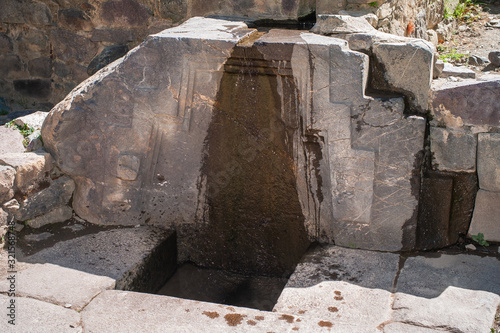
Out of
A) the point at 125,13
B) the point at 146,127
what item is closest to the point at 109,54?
the point at 125,13

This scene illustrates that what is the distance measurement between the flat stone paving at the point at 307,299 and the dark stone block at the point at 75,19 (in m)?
2.08

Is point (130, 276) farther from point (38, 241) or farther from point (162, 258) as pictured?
point (38, 241)

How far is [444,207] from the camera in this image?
2.52 m

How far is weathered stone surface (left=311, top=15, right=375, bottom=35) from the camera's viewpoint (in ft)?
8.54

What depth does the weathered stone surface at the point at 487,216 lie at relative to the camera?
2.49 meters

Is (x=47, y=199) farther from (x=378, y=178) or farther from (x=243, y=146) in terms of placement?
(x=378, y=178)

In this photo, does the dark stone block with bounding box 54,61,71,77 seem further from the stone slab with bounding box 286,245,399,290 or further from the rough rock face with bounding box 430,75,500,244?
the rough rock face with bounding box 430,75,500,244

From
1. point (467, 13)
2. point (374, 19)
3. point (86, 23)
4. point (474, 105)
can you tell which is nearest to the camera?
point (474, 105)

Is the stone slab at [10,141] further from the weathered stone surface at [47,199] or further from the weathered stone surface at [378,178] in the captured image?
the weathered stone surface at [378,178]

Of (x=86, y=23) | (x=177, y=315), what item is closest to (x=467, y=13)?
(x=86, y=23)

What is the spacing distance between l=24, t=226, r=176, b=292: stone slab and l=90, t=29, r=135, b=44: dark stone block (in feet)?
5.64

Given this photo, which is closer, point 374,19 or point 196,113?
point 196,113

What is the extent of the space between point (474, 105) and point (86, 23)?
9.41ft

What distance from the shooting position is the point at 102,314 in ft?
6.79
